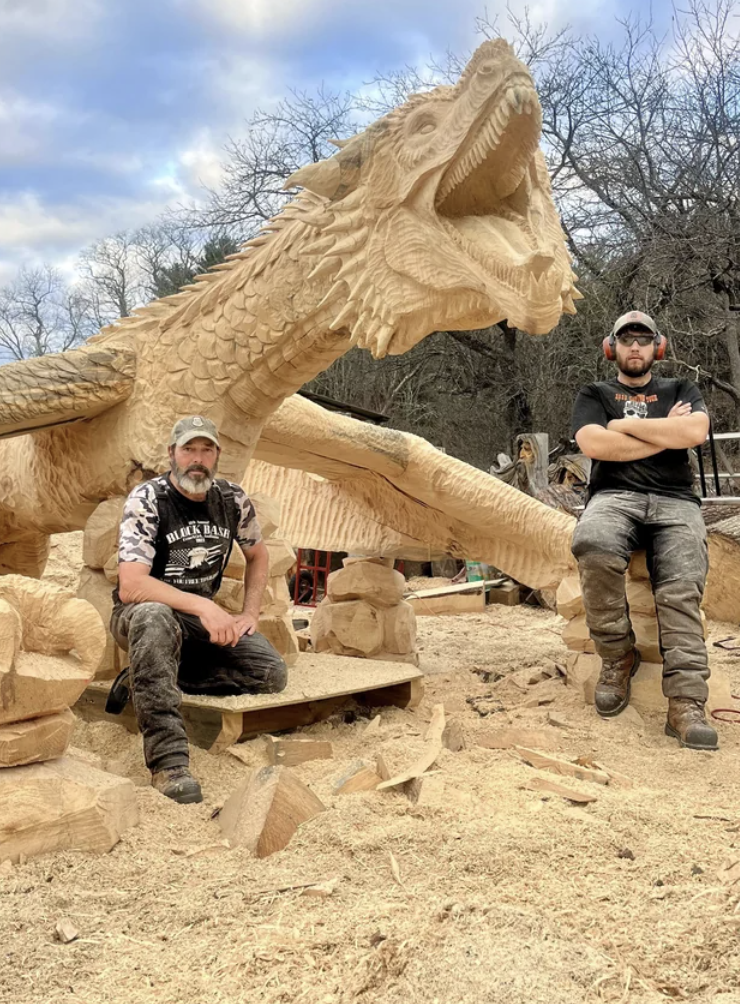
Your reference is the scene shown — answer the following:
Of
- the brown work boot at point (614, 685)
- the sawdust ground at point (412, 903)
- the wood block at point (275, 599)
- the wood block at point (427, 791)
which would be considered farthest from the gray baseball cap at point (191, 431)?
the brown work boot at point (614, 685)

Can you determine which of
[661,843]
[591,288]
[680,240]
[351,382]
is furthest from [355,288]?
[351,382]

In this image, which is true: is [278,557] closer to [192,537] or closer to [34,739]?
[192,537]

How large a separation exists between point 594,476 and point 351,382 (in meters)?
10.9

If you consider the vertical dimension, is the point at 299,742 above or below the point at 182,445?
below

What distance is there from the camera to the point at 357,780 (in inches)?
99.3

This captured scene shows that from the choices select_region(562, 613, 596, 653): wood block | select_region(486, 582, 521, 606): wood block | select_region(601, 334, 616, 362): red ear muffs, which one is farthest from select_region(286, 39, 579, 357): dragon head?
select_region(486, 582, 521, 606): wood block

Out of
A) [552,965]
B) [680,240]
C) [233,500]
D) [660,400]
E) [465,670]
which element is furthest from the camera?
[680,240]

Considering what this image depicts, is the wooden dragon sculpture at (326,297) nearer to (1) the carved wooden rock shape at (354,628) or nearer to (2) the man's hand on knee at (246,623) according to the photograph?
(2) the man's hand on knee at (246,623)

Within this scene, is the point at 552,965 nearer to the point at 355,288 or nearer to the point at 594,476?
the point at 355,288

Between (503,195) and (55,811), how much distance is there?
221cm

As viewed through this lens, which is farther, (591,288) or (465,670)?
(591,288)

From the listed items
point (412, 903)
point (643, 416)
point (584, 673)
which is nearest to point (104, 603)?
point (412, 903)

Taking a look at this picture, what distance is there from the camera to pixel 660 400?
365cm

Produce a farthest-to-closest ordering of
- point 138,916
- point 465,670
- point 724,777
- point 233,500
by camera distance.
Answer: point 465,670 → point 233,500 → point 724,777 → point 138,916
